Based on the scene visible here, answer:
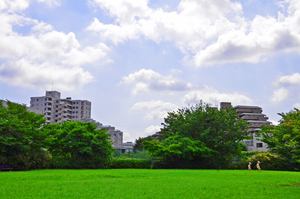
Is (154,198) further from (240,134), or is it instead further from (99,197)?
(240,134)

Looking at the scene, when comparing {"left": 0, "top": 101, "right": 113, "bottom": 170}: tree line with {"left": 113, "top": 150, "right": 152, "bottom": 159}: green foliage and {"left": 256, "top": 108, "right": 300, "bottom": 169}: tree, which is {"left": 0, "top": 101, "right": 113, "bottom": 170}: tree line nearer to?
{"left": 113, "top": 150, "right": 152, "bottom": 159}: green foliage

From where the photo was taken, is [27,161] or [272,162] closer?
[27,161]

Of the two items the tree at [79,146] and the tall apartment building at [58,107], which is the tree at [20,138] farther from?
the tall apartment building at [58,107]

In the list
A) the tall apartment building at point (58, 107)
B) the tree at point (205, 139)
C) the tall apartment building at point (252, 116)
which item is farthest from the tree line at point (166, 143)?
the tall apartment building at point (58, 107)

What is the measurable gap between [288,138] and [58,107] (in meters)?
99.6

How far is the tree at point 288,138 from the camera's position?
37.9m

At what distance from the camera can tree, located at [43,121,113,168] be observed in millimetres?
Answer: 34812

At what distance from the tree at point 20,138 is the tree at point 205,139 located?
14.5m

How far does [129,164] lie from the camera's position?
40.3 meters

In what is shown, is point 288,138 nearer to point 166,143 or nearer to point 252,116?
point 166,143

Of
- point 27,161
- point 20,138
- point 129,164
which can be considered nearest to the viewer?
point 20,138

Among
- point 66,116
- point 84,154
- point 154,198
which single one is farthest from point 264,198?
point 66,116

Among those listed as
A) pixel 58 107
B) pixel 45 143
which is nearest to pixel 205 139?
pixel 45 143

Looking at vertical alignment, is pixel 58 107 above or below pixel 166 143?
above
